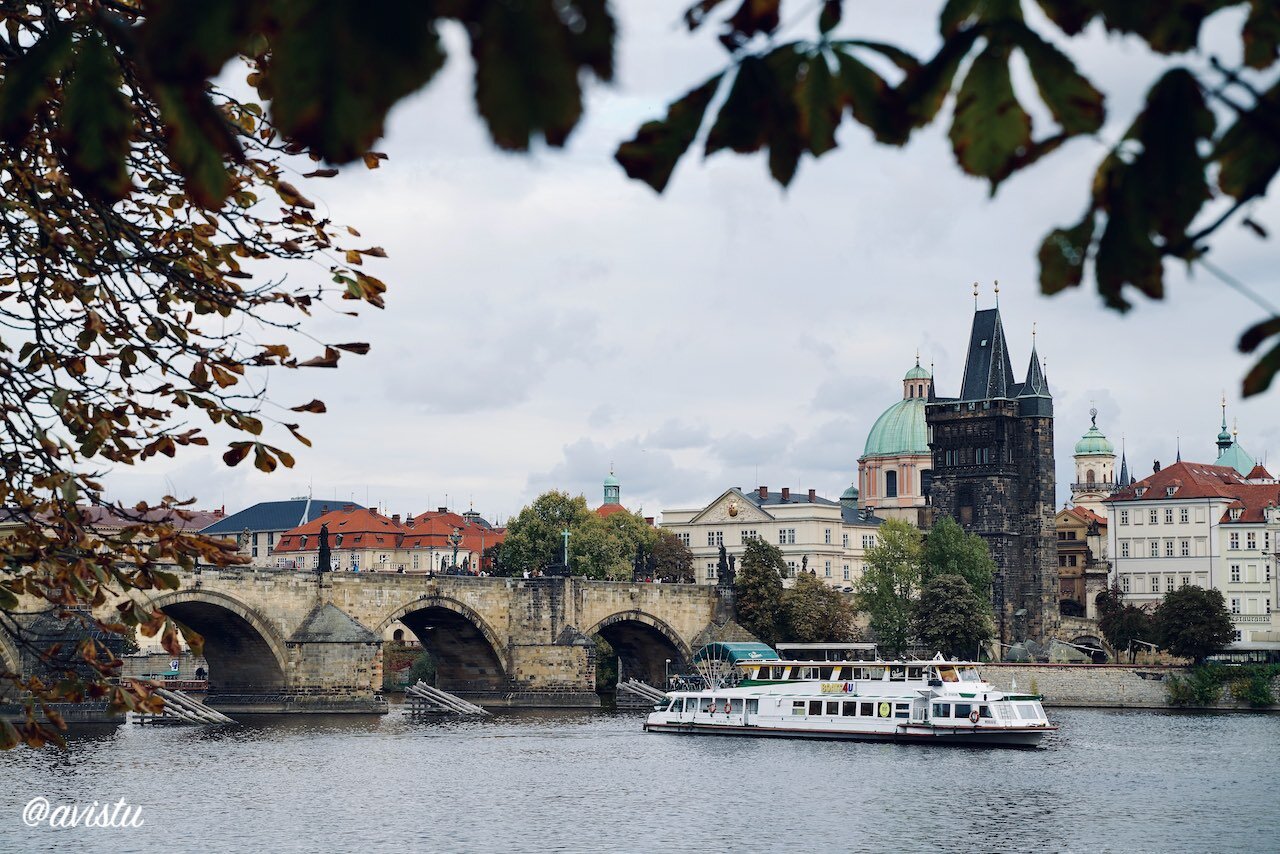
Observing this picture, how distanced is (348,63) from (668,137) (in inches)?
34.5

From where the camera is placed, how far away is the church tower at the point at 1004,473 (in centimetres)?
9831

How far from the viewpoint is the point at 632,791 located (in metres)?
37.9

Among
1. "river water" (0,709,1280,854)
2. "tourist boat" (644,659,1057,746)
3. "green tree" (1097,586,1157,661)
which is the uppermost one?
"green tree" (1097,586,1157,661)

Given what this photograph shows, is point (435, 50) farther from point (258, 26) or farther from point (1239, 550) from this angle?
point (1239, 550)

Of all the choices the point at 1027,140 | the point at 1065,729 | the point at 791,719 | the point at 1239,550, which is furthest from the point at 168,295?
the point at 1239,550

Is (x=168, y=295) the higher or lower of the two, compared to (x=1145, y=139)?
higher

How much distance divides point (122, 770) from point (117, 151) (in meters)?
38.6

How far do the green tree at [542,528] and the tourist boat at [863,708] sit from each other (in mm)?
37356

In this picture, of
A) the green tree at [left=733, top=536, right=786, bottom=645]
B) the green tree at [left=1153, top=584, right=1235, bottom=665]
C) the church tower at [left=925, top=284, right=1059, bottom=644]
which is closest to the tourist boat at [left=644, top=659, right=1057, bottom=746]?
the green tree at [left=733, top=536, right=786, bottom=645]

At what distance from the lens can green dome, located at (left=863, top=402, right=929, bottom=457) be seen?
444 feet

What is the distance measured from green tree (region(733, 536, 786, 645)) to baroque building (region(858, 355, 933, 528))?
5040 centimetres

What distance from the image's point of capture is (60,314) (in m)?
9.87

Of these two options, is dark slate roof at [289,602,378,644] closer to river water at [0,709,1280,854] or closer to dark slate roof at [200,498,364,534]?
river water at [0,709,1280,854]

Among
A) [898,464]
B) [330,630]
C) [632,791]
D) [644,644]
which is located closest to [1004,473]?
[644,644]
